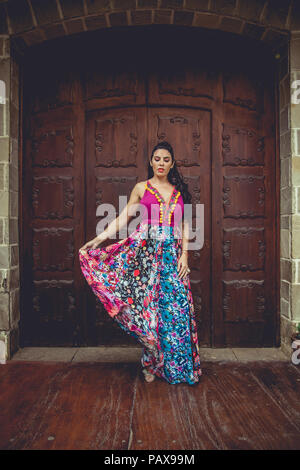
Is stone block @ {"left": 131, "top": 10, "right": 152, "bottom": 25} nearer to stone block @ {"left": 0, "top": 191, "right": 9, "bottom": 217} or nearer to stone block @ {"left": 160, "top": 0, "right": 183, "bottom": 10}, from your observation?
stone block @ {"left": 160, "top": 0, "right": 183, "bottom": 10}

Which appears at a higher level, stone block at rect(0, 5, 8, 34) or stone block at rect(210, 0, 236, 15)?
stone block at rect(210, 0, 236, 15)

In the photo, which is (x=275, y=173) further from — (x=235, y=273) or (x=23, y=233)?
(x=23, y=233)

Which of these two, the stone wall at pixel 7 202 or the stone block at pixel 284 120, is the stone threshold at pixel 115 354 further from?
the stone block at pixel 284 120

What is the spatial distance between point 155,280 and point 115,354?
113 cm

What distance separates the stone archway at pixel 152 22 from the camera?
3.26m

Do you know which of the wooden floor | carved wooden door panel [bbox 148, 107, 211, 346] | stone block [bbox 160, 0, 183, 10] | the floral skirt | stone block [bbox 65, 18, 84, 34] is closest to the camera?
the wooden floor

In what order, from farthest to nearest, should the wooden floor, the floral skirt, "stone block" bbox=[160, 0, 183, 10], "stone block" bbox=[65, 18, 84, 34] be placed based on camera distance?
"stone block" bbox=[65, 18, 84, 34], "stone block" bbox=[160, 0, 183, 10], the floral skirt, the wooden floor

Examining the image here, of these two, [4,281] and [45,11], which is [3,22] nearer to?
[45,11]

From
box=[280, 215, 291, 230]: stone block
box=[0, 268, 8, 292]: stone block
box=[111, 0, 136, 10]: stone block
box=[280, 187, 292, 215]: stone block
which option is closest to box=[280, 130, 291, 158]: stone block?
box=[280, 187, 292, 215]: stone block

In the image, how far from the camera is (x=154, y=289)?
2711 millimetres

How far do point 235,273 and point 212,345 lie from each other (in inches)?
29.9

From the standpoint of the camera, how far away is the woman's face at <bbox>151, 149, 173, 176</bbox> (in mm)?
2729

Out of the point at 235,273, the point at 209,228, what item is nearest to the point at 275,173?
the point at 209,228

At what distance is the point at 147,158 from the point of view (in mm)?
3617
